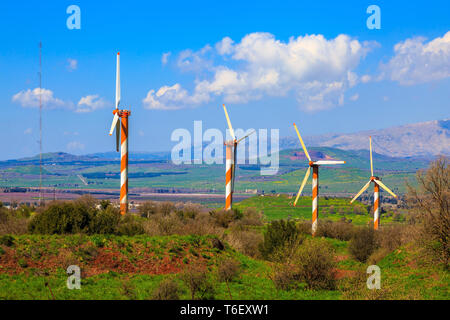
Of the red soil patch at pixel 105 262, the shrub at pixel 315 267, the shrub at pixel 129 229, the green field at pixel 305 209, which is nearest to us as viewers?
the red soil patch at pixel 105 262

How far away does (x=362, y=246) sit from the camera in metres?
47.8

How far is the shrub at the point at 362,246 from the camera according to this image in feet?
155

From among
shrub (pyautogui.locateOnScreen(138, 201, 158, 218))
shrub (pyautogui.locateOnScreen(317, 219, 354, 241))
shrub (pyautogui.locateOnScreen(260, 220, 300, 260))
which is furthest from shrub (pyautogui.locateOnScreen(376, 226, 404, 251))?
shrub (pyautogui.locateOnScreen(138, 201, 158, 218))

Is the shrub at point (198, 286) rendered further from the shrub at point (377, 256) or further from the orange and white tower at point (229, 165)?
the orange and white tower at point (229, 165)

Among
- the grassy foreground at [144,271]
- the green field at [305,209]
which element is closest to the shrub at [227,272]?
the grassy foreground at [144,271]

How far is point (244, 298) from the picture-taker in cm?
2638

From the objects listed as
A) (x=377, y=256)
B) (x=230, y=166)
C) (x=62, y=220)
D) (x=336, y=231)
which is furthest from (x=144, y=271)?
(x=336, y=231)

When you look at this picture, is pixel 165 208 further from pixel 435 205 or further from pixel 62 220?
pixel 435 205

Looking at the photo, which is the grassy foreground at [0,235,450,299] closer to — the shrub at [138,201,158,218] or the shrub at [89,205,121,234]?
the shrub at [89,205,121,234]

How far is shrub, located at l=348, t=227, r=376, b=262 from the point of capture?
47.3m

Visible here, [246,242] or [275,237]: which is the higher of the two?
[275,237]
